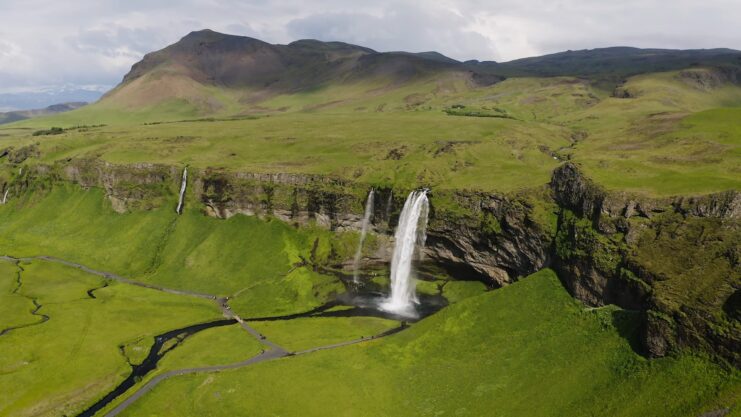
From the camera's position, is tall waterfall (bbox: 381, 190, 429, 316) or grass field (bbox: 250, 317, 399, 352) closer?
grass field (bbox: 250, 317, 399, 352)

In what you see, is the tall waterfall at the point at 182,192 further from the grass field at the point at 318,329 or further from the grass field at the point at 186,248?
the grass field at the point at 318,329

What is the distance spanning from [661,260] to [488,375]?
97.3ft

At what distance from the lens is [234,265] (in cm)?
13812

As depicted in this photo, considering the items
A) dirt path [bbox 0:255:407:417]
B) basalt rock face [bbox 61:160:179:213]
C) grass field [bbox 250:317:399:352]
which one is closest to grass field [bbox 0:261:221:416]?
dirt path [bbox 0:255:407:417]

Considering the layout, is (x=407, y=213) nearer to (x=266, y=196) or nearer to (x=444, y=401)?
(x=266, y=196)

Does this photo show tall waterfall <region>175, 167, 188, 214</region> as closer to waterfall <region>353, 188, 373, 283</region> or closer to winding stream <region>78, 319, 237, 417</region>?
winding stream <region>78, 319, 237, 417</region>

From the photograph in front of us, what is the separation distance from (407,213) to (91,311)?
79806 mm

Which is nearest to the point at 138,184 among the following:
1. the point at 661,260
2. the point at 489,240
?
the point at 489,240

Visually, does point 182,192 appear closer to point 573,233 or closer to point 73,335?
point 73,335

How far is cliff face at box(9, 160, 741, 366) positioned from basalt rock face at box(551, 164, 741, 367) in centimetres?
14

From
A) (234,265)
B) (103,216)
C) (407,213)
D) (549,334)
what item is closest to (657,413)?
(549,334)

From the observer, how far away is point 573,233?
88.3 meters

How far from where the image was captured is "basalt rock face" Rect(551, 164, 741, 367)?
185 ft

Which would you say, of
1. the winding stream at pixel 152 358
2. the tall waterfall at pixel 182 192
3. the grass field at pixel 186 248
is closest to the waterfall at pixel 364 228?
the grass field at pixel 186 248
